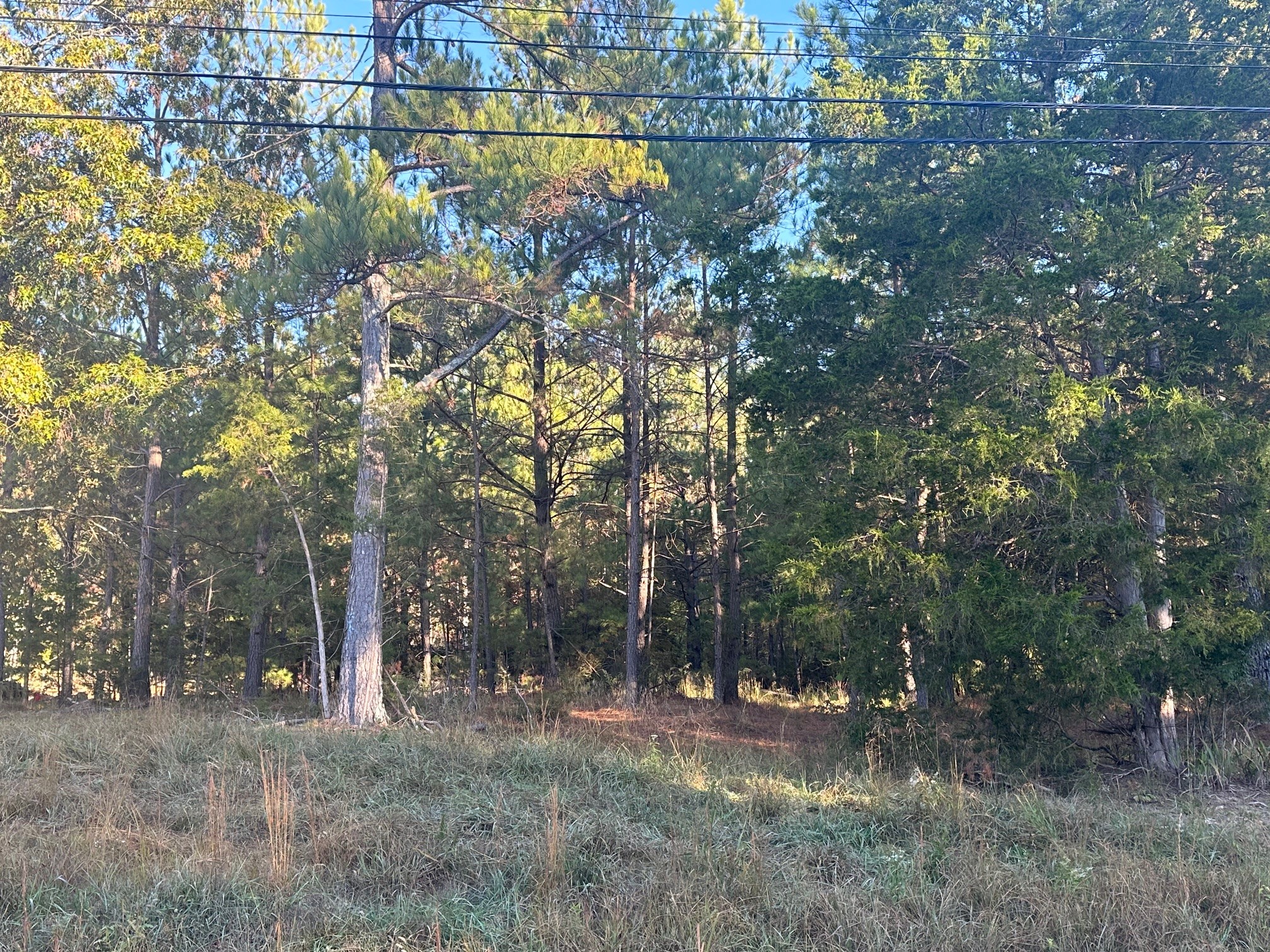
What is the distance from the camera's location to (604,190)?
34.2ft

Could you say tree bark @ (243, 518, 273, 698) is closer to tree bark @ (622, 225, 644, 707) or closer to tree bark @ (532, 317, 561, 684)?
tree bark @ (532, 317, 561, 684)

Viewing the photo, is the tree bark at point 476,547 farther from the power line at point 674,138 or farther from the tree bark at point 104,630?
the tree bark at point 104,630

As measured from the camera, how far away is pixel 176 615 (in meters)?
17.6

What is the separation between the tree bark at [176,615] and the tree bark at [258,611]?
1.43 meters

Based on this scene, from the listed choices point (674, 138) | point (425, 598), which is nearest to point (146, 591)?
point (425, 598)

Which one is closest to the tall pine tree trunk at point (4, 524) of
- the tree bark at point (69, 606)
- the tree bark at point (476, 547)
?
the tree bark at point (69, 606)

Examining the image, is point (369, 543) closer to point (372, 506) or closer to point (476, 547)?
point (372, 506)

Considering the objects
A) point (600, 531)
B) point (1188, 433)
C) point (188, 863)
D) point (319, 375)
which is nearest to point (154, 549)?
A: point (319, 375)

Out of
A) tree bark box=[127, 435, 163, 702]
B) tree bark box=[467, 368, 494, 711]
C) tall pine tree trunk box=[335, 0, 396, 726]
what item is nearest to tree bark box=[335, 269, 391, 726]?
tall pine tree trunk box=[335, 0, 396, 726]

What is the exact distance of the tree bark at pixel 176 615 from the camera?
55.8ft

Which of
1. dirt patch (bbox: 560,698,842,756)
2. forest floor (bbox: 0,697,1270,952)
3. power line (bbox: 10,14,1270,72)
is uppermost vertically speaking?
power line (bbox: 10,14,1270,72)

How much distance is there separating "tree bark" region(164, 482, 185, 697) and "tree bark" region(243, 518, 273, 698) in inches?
56.2

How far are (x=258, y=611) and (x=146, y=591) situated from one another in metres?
2.56

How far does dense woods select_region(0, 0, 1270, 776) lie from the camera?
25.7 ft
